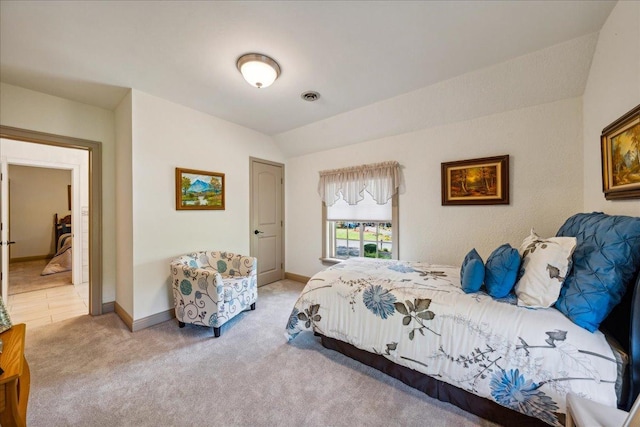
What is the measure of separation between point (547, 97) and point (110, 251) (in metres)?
5.24

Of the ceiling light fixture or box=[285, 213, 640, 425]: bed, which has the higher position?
the ceiling light fixture

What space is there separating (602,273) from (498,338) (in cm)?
63

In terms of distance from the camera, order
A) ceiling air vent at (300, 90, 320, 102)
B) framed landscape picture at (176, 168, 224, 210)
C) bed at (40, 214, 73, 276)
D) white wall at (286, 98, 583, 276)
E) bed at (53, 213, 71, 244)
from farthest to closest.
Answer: bed at (53, 213, 71, 244)
bed at (40, 214, 73, 276)
framed landscape picture at (176, 168, 224, 210)
ceiling air vent at (300, 90, 320, 102)
white wall at (286, 98, 583, 276)

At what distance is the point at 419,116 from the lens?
9.59 ft

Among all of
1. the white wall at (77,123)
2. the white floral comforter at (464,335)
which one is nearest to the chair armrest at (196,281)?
the white floral comforter at (464,335)

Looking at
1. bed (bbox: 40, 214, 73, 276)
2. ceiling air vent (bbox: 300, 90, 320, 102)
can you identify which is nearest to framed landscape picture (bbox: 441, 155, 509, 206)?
ceiling air vent (bbox: 300, 90, 320, 102)

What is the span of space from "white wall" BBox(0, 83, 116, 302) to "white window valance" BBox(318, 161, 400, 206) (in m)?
2.89

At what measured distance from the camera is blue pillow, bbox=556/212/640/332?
48.1 inches

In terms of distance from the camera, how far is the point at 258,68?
2084 millimetres

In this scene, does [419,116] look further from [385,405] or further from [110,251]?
[110,251]

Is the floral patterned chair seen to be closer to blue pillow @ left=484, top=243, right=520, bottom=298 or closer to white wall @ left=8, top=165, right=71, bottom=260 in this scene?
blue pillow @ left=484, top=243, right=520, bottom=298

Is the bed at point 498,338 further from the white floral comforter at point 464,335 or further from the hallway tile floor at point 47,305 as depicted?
the hallway tile floor at point 47,305

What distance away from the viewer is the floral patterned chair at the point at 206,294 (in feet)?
7.88

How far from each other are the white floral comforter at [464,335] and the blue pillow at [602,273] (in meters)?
0.09
